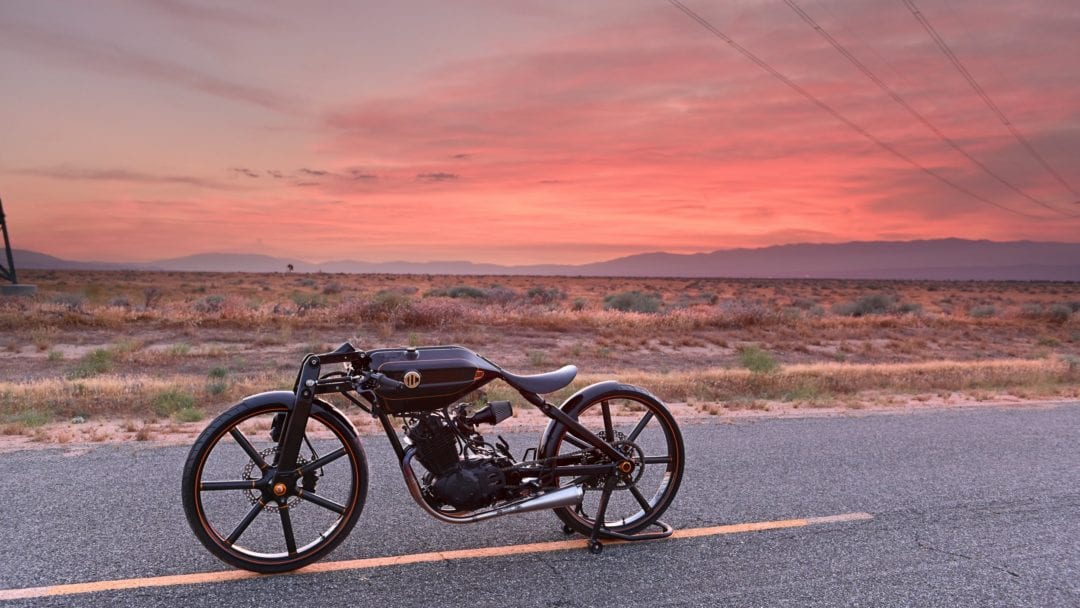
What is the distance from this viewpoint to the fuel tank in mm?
4688

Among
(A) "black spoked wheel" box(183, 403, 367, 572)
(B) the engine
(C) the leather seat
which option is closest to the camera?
(A) "black spoked wheel" box(183, 403, 367, 572)

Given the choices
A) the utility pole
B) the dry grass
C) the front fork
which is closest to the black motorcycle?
the front fork

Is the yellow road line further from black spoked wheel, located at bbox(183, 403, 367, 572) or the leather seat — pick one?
the leather seat

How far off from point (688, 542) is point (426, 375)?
221 centimetres

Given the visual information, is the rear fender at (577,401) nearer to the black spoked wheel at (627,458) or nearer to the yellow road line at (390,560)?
the black spoked wheel at (627,458)

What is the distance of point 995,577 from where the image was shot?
472 cm

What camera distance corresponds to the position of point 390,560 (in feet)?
15.7

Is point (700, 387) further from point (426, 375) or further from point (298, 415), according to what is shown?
point (298, 415)

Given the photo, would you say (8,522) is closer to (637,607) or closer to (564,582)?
(564,582)

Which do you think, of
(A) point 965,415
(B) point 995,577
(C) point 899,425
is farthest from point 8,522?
(A) point 965,415

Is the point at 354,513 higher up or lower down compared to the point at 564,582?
higher up

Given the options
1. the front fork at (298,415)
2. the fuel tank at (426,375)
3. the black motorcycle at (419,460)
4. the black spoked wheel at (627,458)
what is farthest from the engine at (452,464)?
the front fork at (298,415)

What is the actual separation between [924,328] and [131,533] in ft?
109

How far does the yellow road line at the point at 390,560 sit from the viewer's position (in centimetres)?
424
